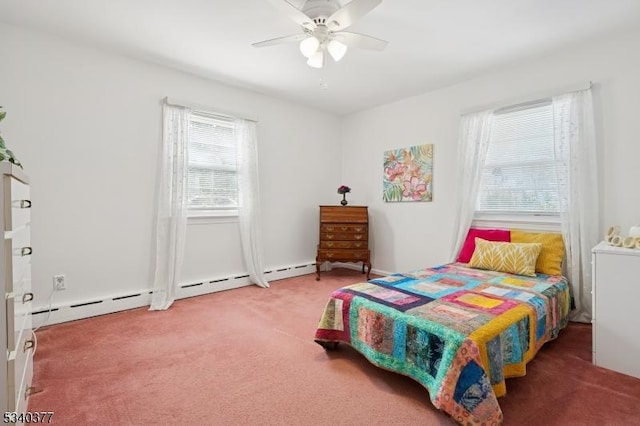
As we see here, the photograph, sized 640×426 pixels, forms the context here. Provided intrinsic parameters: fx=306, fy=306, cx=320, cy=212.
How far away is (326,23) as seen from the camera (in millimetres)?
2051

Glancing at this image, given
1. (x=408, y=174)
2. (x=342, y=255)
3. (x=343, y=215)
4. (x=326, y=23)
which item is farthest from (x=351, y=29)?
(x=342, y=255)

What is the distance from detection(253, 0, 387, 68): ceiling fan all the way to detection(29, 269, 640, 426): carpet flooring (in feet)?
7.19

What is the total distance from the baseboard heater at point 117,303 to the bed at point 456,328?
1894 mm

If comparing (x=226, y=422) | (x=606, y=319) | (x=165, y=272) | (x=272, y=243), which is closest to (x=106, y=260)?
(x=165, y=272)

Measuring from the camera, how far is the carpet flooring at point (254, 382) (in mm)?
1521

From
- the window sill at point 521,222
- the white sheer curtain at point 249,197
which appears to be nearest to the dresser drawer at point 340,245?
the white sheer curtain at point 249,197

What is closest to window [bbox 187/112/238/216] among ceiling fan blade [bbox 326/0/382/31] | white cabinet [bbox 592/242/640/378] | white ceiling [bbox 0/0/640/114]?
white ceiling [bbox 0/0/640/114]

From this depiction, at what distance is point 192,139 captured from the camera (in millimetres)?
3475

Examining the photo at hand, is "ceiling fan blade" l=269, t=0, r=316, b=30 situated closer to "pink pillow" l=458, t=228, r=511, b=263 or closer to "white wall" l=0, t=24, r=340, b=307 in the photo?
"white wall" l=0, t=24, r=340, b=307

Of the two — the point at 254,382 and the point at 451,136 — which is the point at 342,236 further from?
the point at 254,382

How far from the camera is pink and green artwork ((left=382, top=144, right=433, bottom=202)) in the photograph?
3.86 meters

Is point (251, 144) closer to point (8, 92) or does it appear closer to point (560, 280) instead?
point (8, 92)

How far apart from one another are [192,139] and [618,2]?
3.82 metres

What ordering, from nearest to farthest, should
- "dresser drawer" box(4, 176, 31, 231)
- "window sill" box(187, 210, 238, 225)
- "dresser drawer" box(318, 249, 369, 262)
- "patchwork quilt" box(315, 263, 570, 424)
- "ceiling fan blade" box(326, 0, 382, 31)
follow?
"dresser drawer" box(4, 176, 31, 231)
"patchwork quilt" box(315, 263, 570, 424)
"ceiling fan blade" box(326, 0, 382, 31)
"window sill" box(187, 210, 238, 225)
"dresser drawer" box(318, 249, 369, 262)
